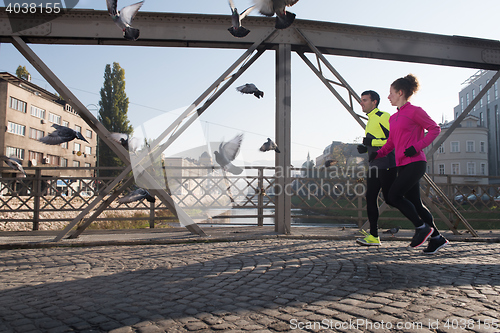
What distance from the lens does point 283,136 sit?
6.81 meters

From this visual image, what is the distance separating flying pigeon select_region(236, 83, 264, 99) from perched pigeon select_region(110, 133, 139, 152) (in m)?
2.22

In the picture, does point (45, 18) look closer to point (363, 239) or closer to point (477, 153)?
point (363, 239)

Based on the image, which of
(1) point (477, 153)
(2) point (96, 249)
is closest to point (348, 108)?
(2) point (96, 249)

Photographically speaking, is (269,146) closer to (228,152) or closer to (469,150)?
(228,152)

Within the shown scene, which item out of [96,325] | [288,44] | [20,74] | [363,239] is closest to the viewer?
[96,325]

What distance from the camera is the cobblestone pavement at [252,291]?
2205 millimetres

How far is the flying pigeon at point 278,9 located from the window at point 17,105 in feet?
130

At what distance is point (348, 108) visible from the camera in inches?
266

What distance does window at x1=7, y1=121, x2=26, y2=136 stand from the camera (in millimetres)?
36928

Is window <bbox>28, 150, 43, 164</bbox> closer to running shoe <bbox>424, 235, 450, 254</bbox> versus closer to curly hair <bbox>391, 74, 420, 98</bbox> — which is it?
curly hair <bbox>391, 74, 420, 98</bbox>

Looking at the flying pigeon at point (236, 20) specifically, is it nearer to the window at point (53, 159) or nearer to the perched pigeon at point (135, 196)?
the perched pigeon at point (135, 196)

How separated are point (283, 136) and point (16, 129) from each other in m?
40.1

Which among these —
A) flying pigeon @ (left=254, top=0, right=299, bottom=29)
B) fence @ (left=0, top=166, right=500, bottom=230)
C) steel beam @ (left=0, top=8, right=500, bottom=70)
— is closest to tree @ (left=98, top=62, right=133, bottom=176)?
fence @ (left=0, top=166, right=500, bottom=230)

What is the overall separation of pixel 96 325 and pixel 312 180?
25.2ft
